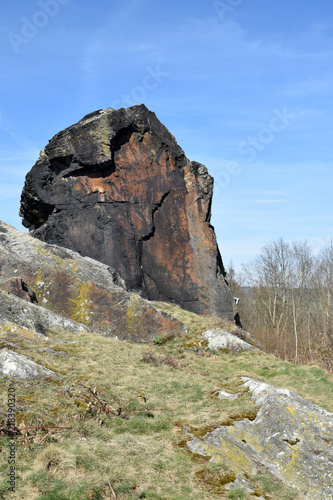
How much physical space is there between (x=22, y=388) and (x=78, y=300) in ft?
26.6

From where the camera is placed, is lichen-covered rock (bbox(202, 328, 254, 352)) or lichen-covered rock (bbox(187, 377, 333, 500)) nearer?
Result: lichen-covered rock (bbox(187, 377, 333, 500))

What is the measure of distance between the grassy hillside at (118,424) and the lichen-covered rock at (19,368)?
0.86ft

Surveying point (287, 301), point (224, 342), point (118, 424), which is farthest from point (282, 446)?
point (287, 301)

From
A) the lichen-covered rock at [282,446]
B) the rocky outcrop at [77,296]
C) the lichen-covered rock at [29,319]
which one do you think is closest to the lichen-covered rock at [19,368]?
the lichen-covered rock at [29,319]

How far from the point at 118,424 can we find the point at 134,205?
1590cm

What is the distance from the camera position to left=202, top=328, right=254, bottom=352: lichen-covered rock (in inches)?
606

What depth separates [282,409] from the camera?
7168 millimetres

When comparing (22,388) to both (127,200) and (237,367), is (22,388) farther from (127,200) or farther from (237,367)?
(127,200)

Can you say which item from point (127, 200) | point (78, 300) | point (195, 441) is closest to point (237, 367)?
point (78, 300)

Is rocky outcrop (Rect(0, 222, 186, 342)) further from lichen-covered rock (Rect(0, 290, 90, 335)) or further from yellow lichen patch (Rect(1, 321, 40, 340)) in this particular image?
yellow lichen patch (Rect(1, 321, 40, 340))

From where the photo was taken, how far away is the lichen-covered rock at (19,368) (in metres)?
7.45

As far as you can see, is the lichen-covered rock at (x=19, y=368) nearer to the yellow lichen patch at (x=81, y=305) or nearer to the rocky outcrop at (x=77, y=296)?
the rocky outcrop at (x=77, y=296)

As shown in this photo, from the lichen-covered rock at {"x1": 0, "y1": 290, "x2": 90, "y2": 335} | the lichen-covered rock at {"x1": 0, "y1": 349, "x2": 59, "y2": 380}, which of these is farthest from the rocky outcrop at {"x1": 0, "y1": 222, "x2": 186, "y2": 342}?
the lichen-covered rock at {"x1": 0, "y1": 349, "x2": 59, "y2": 380}

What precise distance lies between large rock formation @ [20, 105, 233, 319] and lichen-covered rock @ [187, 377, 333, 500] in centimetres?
1368
